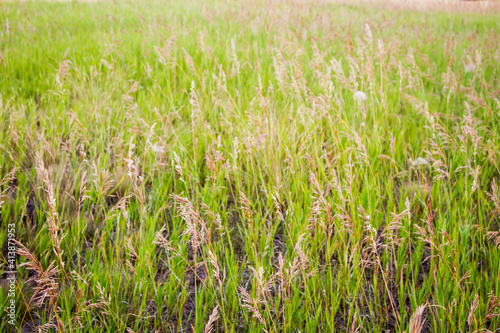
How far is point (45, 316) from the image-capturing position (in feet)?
3.91

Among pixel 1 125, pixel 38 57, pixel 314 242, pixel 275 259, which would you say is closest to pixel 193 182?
pixel 275 259

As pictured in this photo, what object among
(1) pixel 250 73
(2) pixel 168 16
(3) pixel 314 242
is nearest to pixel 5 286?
(3) pixel 314 242

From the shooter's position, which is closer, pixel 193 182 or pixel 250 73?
pixel 193 182

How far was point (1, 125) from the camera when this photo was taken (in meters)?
2.15

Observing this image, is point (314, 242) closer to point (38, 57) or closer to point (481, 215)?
point (481, 215)

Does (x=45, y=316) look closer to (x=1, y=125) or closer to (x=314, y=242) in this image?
(x=314, y=242)

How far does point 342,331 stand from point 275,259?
1.38 feet

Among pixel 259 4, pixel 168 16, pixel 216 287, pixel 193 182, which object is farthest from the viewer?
pixel 259 4

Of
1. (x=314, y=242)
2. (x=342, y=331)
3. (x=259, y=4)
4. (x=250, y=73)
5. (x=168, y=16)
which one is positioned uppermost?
(x=259, y=4)

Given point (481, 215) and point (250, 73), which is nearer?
point (481, 215)

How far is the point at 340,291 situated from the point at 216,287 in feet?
1.64

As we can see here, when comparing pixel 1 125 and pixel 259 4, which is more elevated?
pixel 259 4

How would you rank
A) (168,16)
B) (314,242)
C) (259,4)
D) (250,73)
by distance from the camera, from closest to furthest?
(314,242)
(250,73)
(168,16)
(259,4)

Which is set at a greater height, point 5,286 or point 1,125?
point 1,125
